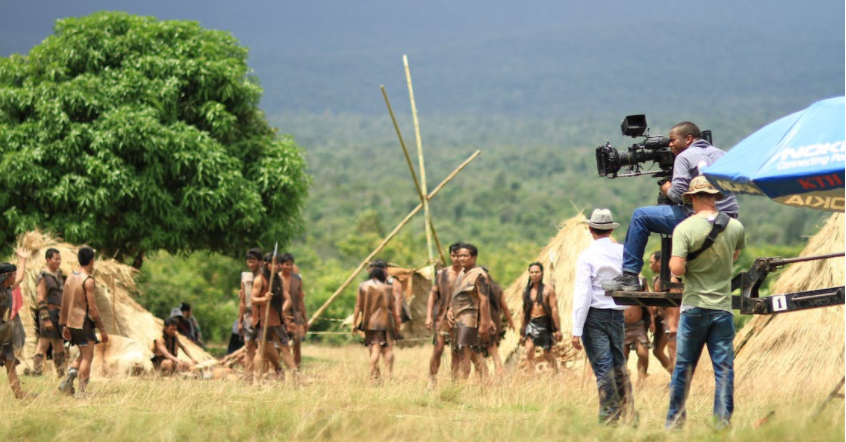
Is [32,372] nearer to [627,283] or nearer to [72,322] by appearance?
[72,322]

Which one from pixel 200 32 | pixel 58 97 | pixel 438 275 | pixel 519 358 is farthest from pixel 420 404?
pixel 200 32

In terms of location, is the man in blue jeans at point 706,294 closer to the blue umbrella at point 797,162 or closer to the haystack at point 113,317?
the blue umbrella at point 797,162

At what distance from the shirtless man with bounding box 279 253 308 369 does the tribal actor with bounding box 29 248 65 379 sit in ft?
9.15

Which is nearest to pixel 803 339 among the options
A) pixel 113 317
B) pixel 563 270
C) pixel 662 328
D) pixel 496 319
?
pixel 662 328

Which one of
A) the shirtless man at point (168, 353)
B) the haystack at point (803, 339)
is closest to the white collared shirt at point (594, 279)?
→ the haystack at point (803, 339)

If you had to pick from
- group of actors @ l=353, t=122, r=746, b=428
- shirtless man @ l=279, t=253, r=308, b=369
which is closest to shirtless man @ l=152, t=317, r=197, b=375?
shirtless man @ l=279, t=253, r=308, b=369

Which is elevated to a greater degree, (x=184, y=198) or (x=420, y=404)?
(x=184, y=198)

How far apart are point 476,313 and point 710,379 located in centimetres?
312

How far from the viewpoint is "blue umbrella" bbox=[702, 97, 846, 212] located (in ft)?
22.3

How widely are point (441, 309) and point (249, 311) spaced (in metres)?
2.62

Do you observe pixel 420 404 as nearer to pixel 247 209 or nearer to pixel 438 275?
pixel 438 275

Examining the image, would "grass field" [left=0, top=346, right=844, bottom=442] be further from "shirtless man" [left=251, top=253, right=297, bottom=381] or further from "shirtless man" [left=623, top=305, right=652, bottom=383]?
"shirtless man" [left=251, top=253, right=297, bottom=381]

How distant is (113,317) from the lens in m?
15.9

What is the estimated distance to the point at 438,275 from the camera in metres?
13.1
